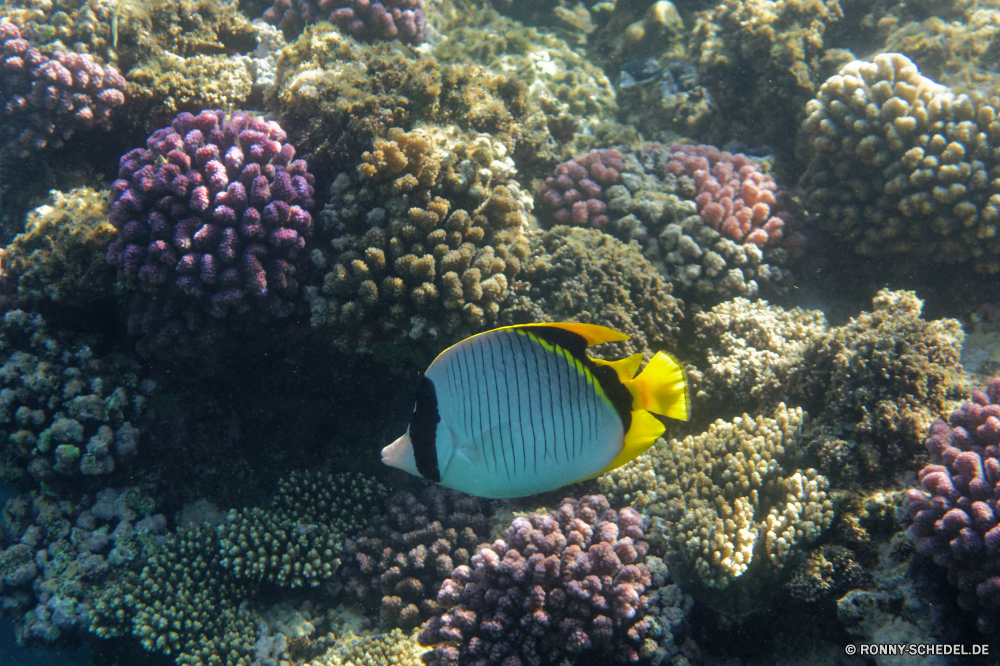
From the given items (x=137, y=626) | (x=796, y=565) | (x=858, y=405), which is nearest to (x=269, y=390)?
(x=137, y=626)

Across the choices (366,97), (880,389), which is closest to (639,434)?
(880,389)

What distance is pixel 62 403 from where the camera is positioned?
13.6 feet

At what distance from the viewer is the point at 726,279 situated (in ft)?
14.4

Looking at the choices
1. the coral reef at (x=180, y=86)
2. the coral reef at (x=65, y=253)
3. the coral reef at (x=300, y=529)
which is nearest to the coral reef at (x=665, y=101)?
the coral reef at (x=180, y=86)

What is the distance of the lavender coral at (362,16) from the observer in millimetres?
4996

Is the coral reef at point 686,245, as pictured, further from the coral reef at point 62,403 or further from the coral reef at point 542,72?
the coral reef at point 62,403

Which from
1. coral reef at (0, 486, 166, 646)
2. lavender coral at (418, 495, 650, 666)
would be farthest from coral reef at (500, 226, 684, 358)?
coral reef at (0, 486, 166, 646)

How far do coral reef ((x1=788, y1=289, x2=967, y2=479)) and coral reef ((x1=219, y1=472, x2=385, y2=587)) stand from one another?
11.1ft

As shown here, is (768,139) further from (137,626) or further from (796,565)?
(137,626)

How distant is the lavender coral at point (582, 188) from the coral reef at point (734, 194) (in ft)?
2.38

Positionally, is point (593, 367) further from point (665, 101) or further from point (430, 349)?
point (665, 101)

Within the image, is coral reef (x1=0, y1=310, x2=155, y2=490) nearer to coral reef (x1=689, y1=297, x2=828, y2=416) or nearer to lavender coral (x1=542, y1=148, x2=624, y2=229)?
lavender coral (x1=542, y1=148, x2=624, y2=229)

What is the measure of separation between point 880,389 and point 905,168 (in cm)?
246

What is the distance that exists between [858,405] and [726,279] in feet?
5.09
